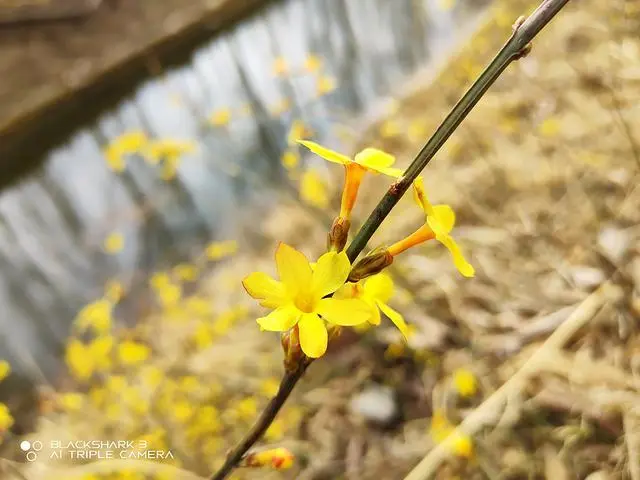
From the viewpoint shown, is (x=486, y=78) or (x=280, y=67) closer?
(x=486, y=78)

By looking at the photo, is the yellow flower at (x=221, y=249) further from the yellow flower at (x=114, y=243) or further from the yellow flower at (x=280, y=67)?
the yellow flower at (x=280, y=67)

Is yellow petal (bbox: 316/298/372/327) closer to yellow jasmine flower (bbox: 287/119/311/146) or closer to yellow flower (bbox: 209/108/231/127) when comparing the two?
yellow jasmine flower (bbox: 287/119/311/146)

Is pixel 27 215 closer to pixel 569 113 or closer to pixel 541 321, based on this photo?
pixel 569 113

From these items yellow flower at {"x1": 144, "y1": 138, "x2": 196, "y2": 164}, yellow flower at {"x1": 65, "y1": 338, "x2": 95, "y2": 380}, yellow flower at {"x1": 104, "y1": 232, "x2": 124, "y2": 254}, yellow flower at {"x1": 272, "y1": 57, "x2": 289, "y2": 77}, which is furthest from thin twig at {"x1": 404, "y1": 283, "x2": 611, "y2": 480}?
yellow flower at {"x1": 272, "y1": 57, "x2": 289, "y2": 77}

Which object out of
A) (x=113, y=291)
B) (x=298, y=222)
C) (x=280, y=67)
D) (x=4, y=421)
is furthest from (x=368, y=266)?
(x=280, y=67)

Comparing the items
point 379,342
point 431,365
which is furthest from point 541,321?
point 379,342

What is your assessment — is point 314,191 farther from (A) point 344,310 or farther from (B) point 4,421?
(A) point 344,310
